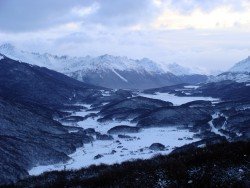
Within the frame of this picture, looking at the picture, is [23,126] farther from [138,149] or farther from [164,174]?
[164,174]

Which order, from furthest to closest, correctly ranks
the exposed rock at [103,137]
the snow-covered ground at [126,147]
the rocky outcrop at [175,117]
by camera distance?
the rocky outcrop at [175,117]
the exposed rock at [103,137]
the snow-covered ground at [126,147]

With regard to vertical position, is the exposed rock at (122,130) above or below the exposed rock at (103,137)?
above

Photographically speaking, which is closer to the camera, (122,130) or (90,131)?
(90,131)

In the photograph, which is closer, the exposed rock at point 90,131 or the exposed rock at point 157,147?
the exposed rock at point 157,147

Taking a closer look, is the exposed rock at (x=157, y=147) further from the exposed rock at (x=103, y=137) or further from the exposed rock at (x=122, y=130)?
the exposed rock at (x=122, y=130)

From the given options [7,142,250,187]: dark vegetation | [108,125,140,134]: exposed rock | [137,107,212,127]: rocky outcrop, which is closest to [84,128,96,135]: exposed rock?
[108,125,140,134]: exposed rock

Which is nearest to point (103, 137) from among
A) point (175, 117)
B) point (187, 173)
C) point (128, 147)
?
point (128, 147)

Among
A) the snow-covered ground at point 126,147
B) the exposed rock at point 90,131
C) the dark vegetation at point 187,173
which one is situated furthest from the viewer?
the exposed rock at point 90,131

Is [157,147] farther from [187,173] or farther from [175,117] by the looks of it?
[187,173]

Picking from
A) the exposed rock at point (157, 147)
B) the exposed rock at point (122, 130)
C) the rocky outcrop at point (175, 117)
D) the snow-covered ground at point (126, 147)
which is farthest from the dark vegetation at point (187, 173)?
the rocky outcrop at point (175, 117)

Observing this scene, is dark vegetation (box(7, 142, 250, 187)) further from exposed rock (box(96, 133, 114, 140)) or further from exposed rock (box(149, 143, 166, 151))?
exposed rock (box(96, 133, 114, 140))
